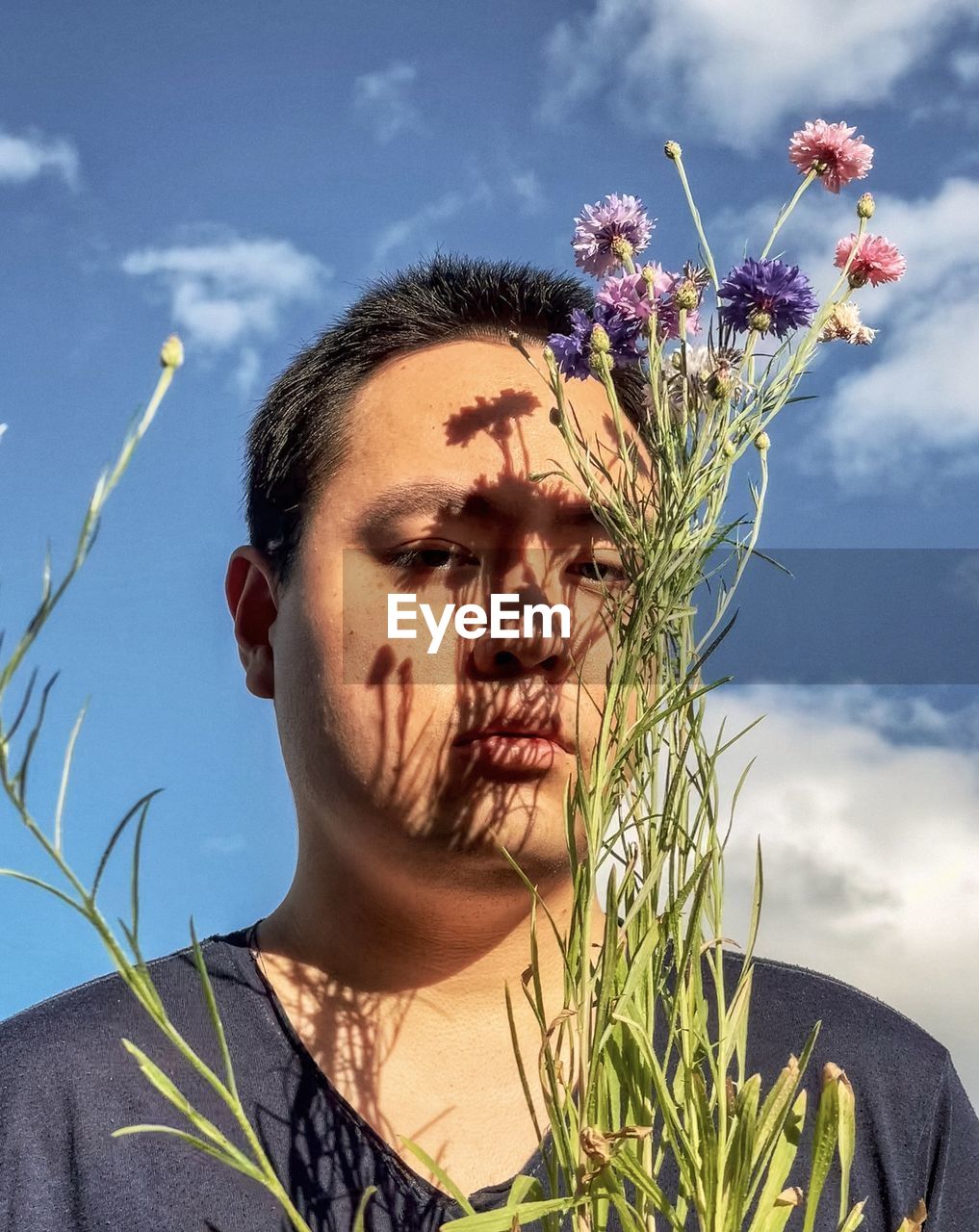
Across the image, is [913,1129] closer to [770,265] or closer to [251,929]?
[251,929]

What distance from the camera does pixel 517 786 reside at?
1.10 m

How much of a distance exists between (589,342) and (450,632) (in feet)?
1.09

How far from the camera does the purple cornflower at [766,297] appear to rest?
863 mm

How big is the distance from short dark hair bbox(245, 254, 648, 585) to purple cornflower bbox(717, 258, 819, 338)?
1.95 feet

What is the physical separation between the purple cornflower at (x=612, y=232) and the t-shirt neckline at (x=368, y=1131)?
74 centimetres

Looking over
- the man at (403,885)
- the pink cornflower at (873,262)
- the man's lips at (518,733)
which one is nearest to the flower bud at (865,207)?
the pink cornflower at (873,262)

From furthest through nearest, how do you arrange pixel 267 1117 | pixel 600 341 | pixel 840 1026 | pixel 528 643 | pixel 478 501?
pixel 840 1026 < pixel 267 1117 < pixel 478 501 < pixel 528 643 < pixel 600 341

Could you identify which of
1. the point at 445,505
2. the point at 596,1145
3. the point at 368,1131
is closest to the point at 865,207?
the point at 445,505

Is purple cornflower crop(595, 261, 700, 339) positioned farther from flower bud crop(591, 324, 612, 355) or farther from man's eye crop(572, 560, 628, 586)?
man's eye crop(572, 560, 628, 586)

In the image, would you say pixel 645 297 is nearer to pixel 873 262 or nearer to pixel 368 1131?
pixel 873 262

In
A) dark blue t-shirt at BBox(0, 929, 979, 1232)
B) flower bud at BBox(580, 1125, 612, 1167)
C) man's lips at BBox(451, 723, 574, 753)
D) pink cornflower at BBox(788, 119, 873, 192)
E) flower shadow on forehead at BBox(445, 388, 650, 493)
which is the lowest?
dark blue t-shirt at BBox(0, 929, 979, 1232)

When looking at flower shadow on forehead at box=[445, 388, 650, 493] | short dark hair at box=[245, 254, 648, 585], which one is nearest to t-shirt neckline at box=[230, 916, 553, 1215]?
short dark hair at box=[245, 254, 648, 585]

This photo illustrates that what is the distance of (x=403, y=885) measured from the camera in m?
1.27

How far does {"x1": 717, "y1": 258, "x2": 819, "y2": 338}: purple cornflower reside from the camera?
0.86 metres
